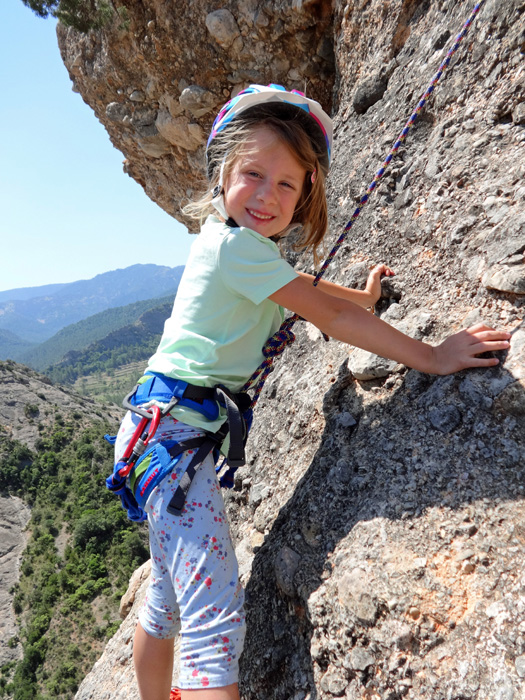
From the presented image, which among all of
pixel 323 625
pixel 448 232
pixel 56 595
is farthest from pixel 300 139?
pixel 56 595

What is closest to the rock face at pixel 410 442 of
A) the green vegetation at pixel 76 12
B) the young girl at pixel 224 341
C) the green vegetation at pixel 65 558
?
the young girl at pixel 224 341

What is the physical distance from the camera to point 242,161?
2.03 metres

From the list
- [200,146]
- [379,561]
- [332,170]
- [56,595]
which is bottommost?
[56,595]

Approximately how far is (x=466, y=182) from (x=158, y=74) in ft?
23.3

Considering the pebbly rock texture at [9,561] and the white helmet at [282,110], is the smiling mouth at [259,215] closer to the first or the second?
the white helmet at [282,110]

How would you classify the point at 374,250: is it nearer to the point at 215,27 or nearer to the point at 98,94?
the point at 215,27

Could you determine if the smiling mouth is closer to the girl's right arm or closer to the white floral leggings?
the girl's right arm

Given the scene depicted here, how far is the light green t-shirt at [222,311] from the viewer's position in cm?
187

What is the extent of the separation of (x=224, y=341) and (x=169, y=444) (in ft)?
1.65

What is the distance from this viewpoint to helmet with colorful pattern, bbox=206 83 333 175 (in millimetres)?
2066

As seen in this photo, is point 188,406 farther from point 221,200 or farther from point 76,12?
point 76,12

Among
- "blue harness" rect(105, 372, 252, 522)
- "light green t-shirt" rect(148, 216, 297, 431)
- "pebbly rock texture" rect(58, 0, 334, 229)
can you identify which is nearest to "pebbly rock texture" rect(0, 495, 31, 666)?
"pebbly rock texture" rect(58, 0, 334, 229)

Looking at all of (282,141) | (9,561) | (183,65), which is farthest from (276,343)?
(9,561)

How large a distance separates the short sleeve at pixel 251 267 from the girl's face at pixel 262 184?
0.57 feet
